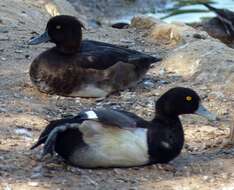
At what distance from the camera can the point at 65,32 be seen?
8211 millimetres

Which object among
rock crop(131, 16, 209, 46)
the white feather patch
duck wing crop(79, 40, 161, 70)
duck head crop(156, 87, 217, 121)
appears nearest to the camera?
the white feather patch

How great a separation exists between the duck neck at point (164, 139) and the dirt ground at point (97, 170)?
96 millimetres

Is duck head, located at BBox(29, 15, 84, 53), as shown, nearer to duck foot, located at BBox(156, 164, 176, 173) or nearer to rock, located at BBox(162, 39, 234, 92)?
rock, located at BBox(162, 39, 234, 92)

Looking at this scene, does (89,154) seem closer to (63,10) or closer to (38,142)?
(38,142)

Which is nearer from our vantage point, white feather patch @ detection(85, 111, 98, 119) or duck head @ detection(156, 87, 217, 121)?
white feather patch @ detection(85, 111, 98, 119)

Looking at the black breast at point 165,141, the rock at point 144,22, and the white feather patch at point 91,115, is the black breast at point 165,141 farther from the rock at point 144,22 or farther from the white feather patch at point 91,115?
the rock at point 144,22

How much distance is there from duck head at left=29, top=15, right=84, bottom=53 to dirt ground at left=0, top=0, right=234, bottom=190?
20.8 inches

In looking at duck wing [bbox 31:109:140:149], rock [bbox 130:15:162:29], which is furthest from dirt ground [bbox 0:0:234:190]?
rock [bbox 130:15:162:29]

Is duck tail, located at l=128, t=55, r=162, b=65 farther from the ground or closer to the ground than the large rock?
farther from the ground

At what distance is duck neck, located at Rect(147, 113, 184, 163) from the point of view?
19.4ft

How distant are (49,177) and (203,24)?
8549mm

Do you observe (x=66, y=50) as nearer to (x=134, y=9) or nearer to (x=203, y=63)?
(x=203, y=63)

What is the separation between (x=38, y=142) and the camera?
234 inches

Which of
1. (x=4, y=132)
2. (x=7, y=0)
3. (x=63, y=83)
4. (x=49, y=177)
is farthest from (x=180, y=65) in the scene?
(x=7, y=0)
